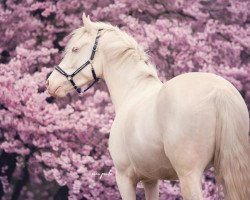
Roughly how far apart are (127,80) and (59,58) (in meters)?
4.44

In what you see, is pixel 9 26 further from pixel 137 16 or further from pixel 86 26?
pixel 86 26

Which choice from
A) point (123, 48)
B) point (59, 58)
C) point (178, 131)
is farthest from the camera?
point (59, 58)

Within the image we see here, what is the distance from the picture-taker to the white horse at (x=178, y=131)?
381cm

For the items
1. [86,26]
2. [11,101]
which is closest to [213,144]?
[86,26]

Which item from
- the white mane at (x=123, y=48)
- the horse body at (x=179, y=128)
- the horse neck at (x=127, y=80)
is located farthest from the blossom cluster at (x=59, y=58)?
the horse body at (x=179, y=128)

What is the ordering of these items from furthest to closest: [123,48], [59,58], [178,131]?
[59,58]
[123,48]
[178,131]

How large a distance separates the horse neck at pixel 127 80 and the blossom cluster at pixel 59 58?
3.25 metres

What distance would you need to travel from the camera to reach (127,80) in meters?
4.89

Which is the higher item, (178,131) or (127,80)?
(127,80)

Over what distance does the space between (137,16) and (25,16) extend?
1740 millimetres

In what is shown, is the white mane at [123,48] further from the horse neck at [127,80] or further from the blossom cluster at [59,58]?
the blossom cluster at [59,58]

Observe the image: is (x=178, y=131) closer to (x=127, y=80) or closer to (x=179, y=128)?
(x=179, y=128)

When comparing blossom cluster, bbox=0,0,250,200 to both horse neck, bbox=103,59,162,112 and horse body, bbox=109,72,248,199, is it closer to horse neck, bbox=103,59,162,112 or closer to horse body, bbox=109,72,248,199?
horse neck, bbox=103,59,162,112

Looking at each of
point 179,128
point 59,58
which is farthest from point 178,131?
point 59,58
